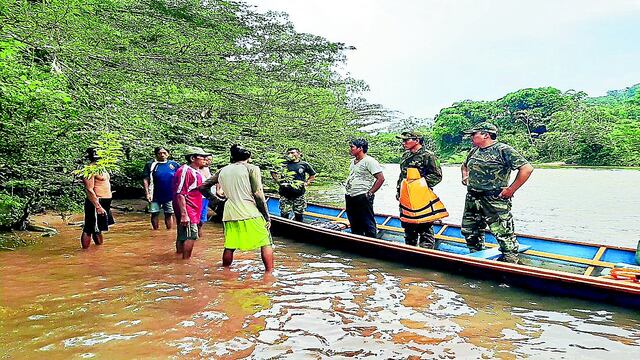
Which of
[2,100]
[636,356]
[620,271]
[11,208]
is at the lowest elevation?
[636,356]

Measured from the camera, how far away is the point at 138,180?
14758 millimetres

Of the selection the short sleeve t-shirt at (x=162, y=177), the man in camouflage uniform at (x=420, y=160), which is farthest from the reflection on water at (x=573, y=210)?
→ the short sleeve t-shirt at (x=162, y=177)

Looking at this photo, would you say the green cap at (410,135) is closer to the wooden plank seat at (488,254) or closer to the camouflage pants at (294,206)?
the wooden plank seat at (488,254)

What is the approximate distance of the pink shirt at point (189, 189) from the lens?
267 inches

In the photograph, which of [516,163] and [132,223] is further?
[132,223]

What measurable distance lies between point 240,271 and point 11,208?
13.4ft

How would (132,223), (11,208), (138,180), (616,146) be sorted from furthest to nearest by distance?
(616,146)
(138,180)
(132,223)
(11,208)

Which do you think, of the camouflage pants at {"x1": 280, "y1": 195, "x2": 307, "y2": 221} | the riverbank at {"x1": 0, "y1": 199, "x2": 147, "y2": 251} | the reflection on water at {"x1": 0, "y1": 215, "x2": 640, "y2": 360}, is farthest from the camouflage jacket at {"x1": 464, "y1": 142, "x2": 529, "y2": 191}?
the riverbank at {"x1": 0, "y1": 199, "x2": 147, "y2": 251}

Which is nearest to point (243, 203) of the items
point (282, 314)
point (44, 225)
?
point (282, 314)

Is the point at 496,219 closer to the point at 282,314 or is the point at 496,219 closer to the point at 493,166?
the point at 493,166

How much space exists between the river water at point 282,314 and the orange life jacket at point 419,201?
74 centimetres

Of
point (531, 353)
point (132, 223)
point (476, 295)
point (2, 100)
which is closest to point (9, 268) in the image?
point (2, 100)

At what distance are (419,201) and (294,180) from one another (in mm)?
2649

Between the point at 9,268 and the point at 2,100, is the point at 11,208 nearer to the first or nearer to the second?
the point at 9,268
